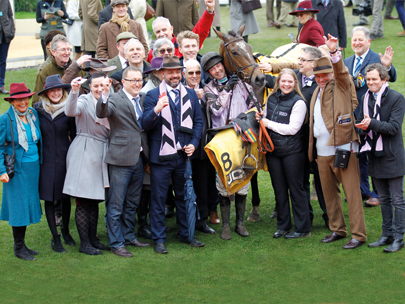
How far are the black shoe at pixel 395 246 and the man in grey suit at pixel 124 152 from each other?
2733 millimetres

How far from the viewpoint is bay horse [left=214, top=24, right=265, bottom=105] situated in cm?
610

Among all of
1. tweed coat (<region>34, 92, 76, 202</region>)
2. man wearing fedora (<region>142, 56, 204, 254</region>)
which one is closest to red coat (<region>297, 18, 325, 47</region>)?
man wearing fedora (<region>142, 56, 204, 254</region>)

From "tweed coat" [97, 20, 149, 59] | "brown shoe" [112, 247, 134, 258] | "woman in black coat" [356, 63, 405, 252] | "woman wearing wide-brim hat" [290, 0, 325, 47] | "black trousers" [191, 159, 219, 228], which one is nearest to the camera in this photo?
"woman in black coat" [356, 63, 405, 252]

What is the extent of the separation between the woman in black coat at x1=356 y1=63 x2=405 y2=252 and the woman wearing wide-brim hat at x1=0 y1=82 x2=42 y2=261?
11.2 ft

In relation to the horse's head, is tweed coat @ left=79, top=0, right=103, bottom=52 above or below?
A: above

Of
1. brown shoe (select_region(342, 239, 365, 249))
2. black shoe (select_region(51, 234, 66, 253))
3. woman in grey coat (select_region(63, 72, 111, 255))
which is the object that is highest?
woman in grey coat (select_region(63, 72, 111, 255))

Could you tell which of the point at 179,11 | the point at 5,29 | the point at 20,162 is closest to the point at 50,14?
→ the point at 5,29

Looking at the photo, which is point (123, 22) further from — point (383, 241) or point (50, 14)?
point (383, 241)

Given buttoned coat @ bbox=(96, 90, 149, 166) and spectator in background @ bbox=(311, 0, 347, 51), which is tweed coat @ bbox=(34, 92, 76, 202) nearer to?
buttoned coat @ bbox=(96, 90, 149, 166)

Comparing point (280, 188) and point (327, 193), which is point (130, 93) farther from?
point (327, 193)

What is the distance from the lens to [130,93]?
561 cm

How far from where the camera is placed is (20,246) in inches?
216

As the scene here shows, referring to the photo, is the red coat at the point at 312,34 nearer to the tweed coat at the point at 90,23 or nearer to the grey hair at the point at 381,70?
the grey hair at the point at 381,70

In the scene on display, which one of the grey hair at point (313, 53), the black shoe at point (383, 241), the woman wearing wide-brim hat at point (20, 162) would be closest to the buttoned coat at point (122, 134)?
the woman wearing wide-brim hat at point (20, 162)
